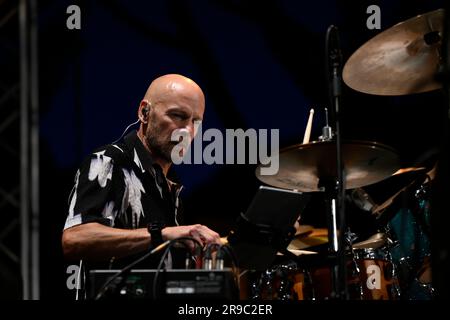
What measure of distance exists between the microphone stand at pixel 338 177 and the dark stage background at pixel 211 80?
154 cm

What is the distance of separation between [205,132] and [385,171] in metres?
1.39

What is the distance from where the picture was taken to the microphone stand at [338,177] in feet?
7.09

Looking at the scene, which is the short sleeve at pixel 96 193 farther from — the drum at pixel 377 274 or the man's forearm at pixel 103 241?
the drum at pixel 377 274

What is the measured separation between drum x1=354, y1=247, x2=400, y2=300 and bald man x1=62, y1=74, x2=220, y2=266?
1.01 metres

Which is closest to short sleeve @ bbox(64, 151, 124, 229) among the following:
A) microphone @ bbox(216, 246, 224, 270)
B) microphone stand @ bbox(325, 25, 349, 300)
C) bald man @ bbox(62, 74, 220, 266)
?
bald man @ bbox(62, 74, 220, 266)

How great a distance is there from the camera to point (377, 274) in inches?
Result: 142

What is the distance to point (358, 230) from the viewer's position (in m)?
4.54

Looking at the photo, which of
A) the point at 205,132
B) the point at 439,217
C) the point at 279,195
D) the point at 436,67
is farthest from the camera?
the point at 205,132

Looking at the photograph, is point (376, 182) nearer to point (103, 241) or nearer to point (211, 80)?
point (211, 80)

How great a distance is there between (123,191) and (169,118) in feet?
1.67

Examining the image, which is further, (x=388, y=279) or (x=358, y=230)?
(x=358, y=230)

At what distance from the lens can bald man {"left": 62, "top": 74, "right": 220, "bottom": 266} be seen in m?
2.75
